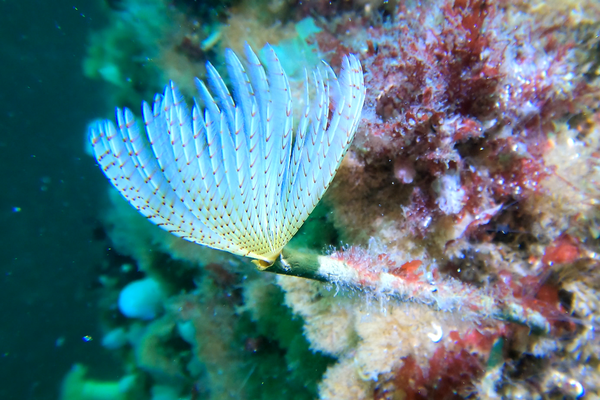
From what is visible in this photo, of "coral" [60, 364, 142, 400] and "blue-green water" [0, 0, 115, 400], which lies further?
"blue-green water" [0, 0, 115, 400]

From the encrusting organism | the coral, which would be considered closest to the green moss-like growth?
the encrusting organism

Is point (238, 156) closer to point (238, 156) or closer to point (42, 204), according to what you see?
Result: point (238, 156)

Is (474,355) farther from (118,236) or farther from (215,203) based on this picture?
(118,236)

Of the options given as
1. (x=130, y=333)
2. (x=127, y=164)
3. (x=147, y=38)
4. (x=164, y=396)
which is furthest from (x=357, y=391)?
(x=130, y=333)

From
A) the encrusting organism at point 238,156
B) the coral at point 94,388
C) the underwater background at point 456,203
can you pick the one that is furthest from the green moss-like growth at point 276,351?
the coral at point 94,388

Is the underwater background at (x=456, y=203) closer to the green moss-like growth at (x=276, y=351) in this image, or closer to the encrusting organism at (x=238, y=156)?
the green moss-like growth at (x=276, y=351)

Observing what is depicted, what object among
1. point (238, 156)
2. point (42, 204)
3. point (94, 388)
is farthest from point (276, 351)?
point (42, 204)

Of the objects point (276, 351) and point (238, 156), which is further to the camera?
point (276, 351)

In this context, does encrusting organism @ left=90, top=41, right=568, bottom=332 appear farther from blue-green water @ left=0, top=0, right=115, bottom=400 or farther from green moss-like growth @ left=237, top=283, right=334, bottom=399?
blue-green water @ left=0, top=0, right=115, bottom=400
